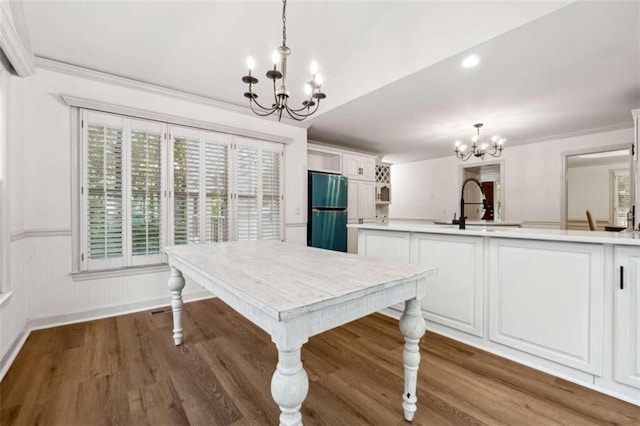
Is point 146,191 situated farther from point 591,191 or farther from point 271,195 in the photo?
point 591,191

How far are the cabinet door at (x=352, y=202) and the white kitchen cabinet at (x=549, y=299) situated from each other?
3.23 metres

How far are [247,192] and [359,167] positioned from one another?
8.32 ft

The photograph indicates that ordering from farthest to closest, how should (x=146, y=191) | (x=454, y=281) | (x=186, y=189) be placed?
(x=186, y=189)
(x=146, y=191)
(x=454, y=281)

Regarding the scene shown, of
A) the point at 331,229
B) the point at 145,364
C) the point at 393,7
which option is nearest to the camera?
the point at 145,364

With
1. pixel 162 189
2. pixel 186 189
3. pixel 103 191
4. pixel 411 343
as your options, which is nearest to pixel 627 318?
pixel 411 343

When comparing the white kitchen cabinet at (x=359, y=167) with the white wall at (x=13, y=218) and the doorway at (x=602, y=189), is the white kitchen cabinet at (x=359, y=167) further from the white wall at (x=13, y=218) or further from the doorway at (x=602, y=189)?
the doorway at (x=602, y=189)

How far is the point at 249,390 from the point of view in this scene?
1.64 metres

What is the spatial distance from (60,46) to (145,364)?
2856mm

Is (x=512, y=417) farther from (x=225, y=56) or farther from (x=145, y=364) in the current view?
(x=225, y=56)

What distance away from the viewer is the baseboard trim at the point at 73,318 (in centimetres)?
195

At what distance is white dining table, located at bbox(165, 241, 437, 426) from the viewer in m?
0.90

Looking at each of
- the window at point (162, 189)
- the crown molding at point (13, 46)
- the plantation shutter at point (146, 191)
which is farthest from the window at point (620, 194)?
the crown molding at point (13, 46)

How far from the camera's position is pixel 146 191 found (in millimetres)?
3000

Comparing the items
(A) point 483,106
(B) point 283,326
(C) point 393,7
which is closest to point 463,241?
(B) point 283,326
